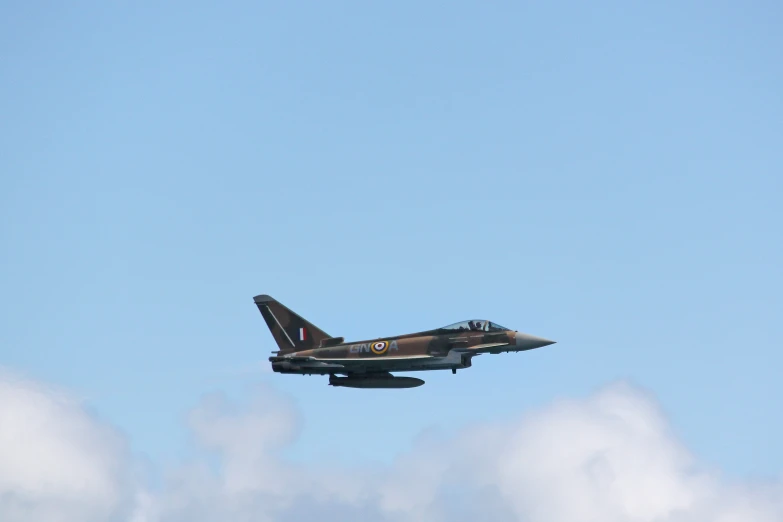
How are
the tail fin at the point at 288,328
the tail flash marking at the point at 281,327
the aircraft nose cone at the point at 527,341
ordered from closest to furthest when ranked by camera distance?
the aircraft nose cone at the point at 527,341, the tail fin at the point at 288,328, the tail flash marking at the point at 281,327

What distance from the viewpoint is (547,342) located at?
73.9m

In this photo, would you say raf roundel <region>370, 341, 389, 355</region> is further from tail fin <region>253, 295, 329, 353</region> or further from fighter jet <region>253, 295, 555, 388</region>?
tail fin <region>253, 295, 329, 353</region>

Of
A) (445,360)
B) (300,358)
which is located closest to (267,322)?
(300,358)

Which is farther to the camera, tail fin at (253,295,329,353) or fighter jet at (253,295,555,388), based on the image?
tail fin at (253,295,329,353)

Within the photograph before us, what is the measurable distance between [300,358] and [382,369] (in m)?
5.10

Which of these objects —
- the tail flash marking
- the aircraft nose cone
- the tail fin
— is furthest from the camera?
the tail flash marking

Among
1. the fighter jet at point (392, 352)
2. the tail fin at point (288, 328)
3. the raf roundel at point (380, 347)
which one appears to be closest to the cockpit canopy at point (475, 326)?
the fighter jet at point (392, 352)

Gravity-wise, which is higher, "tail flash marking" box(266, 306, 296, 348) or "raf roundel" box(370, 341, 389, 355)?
"tail flash marking" box(266, 306, 296, 348)

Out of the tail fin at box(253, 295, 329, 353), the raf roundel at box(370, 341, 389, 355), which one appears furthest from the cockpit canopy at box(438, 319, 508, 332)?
the tail fin at box(253, 295, 329, 353)

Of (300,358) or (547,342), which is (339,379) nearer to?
(300,358)

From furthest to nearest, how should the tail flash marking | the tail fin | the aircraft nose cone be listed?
the tail flash marking → the tail fin → the aircraft nose cone

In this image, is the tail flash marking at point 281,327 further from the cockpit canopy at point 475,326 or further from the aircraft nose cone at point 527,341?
the aircraft nose cone at point 527,341

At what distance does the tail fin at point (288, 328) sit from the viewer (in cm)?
7956

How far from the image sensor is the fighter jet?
74625mm
